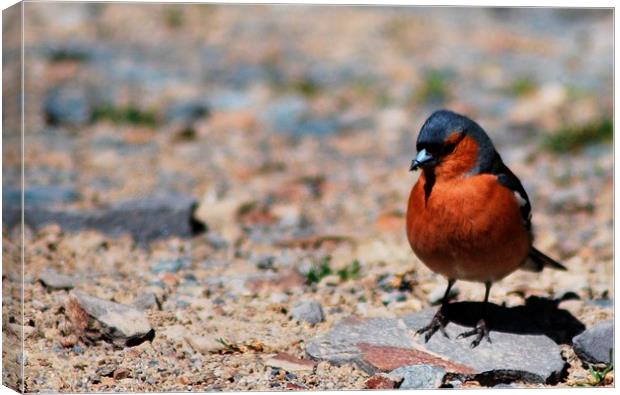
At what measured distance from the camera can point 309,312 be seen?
275 inches

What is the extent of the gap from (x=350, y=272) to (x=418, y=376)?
1.87 meters

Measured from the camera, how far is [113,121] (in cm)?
1226

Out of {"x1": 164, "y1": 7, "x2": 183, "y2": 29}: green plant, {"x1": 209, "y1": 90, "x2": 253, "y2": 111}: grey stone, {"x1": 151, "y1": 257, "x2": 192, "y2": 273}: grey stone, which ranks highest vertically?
{"x1": 164, "y1": 7, "x2": 183, "y2": 29}: green plant

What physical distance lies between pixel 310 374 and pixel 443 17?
1189 cm

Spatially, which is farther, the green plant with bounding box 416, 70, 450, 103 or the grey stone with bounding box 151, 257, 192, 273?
the green plant with bounding box 416, 70, 450, 103

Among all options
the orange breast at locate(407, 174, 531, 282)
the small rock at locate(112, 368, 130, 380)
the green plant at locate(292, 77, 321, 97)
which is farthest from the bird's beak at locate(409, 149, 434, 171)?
the green plant at locate(292, 77, 321, 97)

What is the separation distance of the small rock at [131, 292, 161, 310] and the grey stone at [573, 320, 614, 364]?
8.49ft

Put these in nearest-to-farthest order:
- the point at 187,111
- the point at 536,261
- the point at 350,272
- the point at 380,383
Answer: the point at 380,383 < the point at 536,261 < the point at 350,272 < the point at 187,111

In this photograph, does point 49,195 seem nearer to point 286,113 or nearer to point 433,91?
point 286,113

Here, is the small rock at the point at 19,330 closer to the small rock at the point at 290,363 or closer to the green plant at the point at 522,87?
the small rock at the point at 290,363

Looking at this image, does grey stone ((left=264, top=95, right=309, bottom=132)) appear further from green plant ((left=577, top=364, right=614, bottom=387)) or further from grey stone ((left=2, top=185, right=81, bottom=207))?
green plant ((left=577, top=364, right=614, bottom=387))

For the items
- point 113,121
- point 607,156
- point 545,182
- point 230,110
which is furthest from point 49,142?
point 607,156

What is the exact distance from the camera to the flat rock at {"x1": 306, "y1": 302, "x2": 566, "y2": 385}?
616 cm

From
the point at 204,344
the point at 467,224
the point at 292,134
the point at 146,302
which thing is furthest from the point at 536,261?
the point at 292,134
